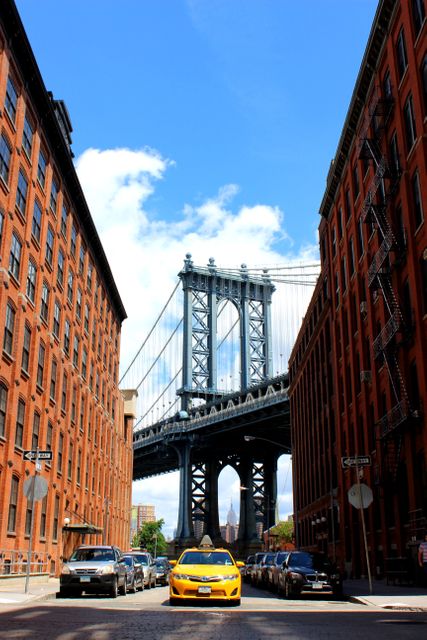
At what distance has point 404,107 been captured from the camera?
32.2 m

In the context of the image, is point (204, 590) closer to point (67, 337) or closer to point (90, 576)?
point (90, 576)

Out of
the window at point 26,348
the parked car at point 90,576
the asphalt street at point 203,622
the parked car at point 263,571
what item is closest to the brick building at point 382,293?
the parked car at point 263,571

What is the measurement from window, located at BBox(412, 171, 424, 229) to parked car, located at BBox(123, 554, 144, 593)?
1700 centimetres

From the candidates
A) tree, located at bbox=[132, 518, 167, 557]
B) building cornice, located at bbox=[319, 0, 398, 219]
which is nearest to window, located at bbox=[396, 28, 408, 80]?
building cornice, located at bbox=[319, 0, 398, 219]

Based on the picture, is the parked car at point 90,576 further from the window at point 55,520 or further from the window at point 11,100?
the window at point 11,100

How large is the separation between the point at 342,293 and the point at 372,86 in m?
13.4

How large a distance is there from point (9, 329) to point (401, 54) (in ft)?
68.1

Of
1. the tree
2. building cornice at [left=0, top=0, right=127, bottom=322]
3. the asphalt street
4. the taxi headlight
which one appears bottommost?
the asphalt street

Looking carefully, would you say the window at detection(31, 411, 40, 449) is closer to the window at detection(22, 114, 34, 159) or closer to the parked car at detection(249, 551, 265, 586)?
the parked car at detection(249, 551, 265, 586)

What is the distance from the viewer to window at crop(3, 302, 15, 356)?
31328 mm

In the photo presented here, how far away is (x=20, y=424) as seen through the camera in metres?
33.4

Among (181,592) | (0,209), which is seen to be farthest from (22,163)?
(181,592)

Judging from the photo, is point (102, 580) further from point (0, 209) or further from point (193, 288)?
point (193, 288)

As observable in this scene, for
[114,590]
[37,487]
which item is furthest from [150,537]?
[37,487]
